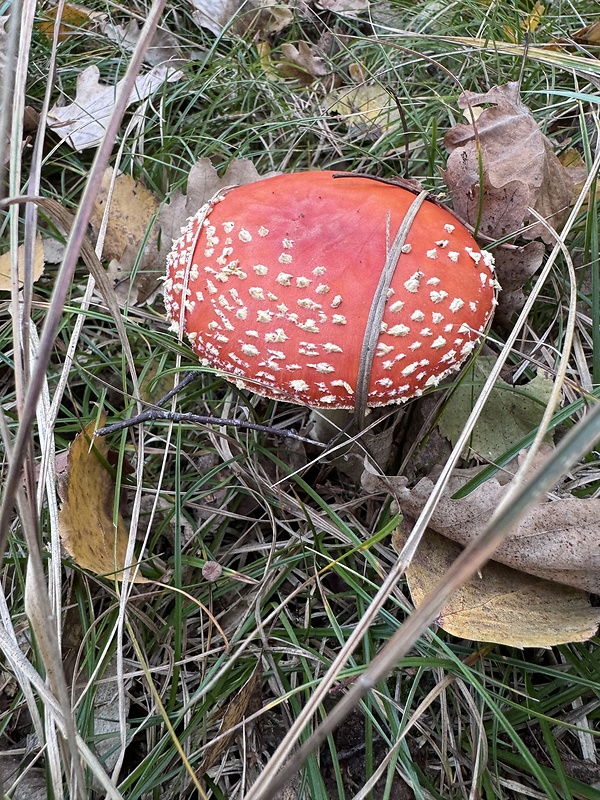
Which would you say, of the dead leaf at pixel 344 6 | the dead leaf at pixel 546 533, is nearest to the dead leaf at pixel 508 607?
the dead leaf at pixel 546 533

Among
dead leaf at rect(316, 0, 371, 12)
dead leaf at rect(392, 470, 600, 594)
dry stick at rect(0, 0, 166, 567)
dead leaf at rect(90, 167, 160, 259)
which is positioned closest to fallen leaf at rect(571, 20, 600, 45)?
dead leaf at rect(316, 0, 371, 12)

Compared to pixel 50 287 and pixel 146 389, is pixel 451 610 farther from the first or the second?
pixel 50 287

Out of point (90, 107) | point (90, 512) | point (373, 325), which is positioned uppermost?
point (90, 107)

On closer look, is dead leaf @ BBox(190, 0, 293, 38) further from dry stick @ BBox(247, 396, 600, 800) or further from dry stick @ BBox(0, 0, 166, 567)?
dry stick @ BBox(247, 396, 600, 800)

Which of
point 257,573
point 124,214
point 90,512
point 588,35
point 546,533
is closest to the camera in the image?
point 546,533

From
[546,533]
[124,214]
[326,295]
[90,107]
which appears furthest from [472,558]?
[90,107]

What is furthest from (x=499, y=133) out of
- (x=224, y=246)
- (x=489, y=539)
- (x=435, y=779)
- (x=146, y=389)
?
(x=435, y=779)

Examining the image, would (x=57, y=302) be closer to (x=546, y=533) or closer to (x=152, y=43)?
(x=546, y=533)
